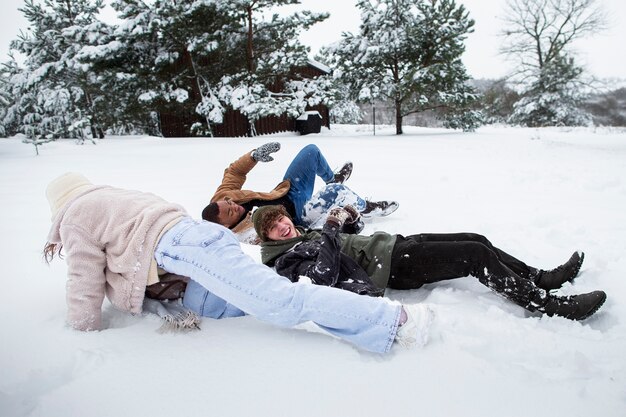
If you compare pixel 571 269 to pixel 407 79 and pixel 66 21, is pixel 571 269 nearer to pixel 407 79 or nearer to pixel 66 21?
pixel 407 79

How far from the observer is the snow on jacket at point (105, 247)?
145 centimetres

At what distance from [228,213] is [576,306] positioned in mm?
2036

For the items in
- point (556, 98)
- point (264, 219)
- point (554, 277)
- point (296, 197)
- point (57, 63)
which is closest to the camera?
point (554, 277)

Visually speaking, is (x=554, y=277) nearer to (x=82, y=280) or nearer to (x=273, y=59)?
(x=82, y=280)

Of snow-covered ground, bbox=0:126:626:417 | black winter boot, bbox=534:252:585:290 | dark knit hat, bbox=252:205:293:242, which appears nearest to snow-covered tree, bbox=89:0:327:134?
dark knit hat, bbox=252:205:293:242

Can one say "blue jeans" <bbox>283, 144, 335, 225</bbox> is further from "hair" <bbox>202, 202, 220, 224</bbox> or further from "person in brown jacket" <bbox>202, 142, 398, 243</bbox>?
"hair" <bbox>202, 202, 220, 224</bbox>

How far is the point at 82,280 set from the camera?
1445mm

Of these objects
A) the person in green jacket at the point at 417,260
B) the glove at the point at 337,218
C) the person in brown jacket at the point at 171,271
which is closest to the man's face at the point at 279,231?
the person in green jacket at the point at 417,260

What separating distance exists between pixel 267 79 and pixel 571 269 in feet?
37.6

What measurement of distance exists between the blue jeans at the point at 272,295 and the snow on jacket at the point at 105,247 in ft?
0.38

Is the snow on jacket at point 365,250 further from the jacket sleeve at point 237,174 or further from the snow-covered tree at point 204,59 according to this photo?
the snow-covered tree at point 204,59

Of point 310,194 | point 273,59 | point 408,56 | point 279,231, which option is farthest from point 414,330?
point 408,56

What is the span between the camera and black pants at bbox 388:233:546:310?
1.69m

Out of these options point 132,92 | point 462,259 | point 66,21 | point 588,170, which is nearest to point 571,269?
point 462,259
